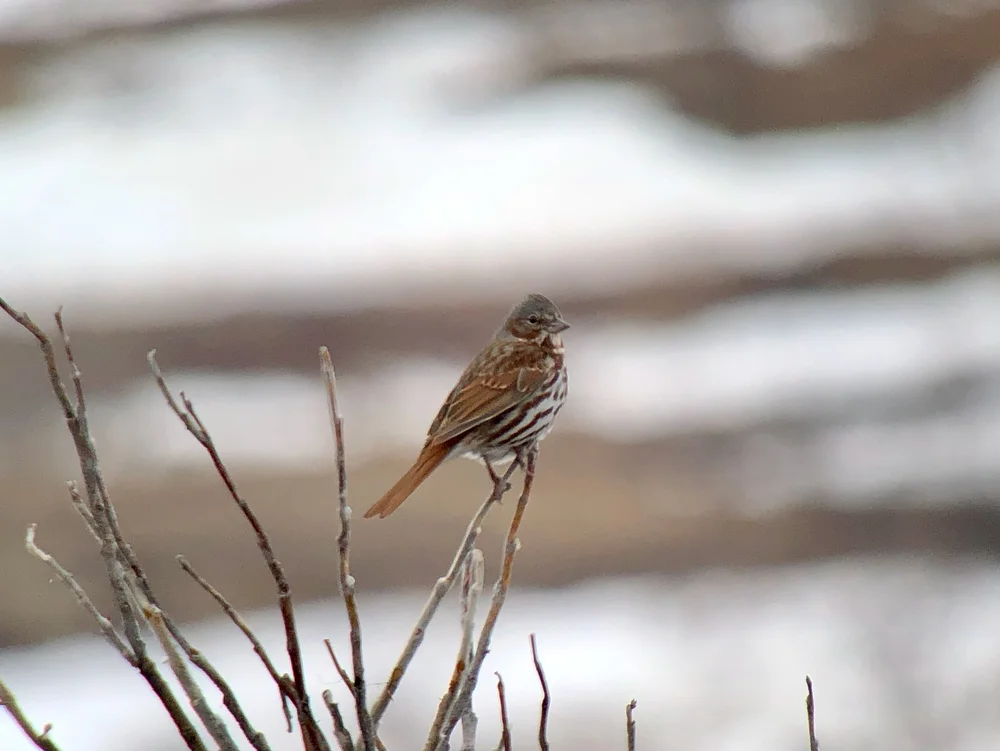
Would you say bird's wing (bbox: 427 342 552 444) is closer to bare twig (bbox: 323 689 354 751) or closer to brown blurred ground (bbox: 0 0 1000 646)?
bare twig (bbox: 323 689 354 751)

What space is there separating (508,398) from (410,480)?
0.63 meters

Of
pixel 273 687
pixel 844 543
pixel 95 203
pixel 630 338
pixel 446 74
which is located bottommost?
pixel 273 687

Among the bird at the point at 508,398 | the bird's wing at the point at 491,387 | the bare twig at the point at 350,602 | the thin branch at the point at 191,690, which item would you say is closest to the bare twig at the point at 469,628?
the bare twig at the point at 350,602

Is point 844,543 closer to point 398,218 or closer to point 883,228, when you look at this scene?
point 883,228

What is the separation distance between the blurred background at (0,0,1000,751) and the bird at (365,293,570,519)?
4696mm

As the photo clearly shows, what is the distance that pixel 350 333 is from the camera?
574 inches

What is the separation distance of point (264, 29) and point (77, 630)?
41.8 feet

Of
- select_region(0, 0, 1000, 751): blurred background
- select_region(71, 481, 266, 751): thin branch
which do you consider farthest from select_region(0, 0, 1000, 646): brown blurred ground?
select_region(71, 481, 266, 751): thin branch

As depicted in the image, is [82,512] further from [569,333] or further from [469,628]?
[569,333]

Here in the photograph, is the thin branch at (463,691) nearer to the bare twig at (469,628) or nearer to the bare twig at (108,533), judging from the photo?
the bare twig at (469,628)

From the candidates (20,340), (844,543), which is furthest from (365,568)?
(20,340)

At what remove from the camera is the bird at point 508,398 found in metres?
4.65

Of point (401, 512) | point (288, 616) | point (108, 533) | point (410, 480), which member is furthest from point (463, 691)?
point (401, 512)

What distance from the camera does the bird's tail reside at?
395 cm
